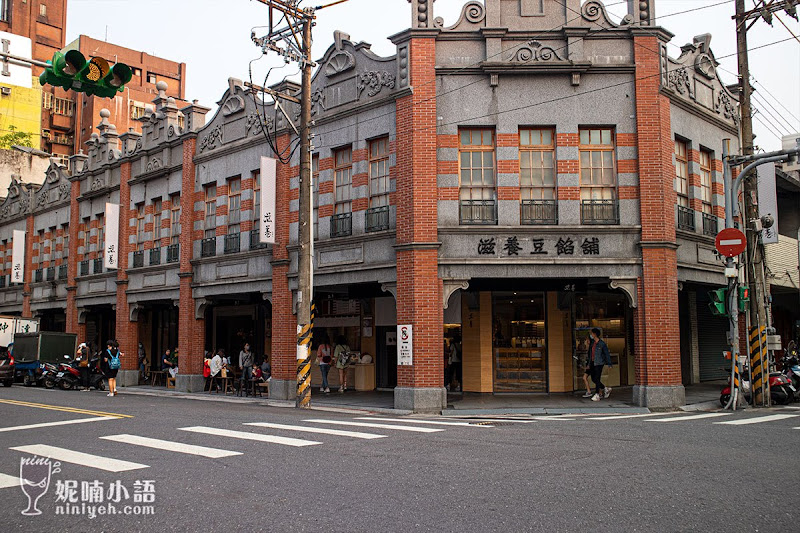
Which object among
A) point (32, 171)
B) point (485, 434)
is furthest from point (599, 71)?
point (32, 171)

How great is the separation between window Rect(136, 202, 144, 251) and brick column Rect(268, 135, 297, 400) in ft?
31.0

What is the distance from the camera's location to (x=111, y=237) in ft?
95.0

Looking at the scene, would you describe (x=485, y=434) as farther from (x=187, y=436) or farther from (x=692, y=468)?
(x=187, y=436)

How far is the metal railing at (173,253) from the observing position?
26188mm

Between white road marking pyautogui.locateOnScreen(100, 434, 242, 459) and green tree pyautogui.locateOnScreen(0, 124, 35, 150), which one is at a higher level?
green tree pyautogui.locateOnScreen(0, 124, 35, 150)

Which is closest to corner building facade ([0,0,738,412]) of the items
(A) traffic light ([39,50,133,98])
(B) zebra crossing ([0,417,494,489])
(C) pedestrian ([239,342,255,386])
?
(C) pedestrian ([239,342,255,386])

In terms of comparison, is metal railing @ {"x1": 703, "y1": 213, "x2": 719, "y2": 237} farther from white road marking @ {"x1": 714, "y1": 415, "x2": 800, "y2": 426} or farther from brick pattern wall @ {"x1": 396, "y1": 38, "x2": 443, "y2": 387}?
brick pattern wall @ {"x1": 396, "y1": 38, "x2": 443, "y2": 387}

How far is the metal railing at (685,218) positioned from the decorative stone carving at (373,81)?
8451mm

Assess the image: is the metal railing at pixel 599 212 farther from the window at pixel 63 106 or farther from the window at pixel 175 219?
the window at pixel 63 106

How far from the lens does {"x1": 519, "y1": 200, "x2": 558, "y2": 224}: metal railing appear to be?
17.7 metres

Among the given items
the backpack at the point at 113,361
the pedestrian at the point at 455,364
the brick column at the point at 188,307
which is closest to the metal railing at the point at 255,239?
the brick column at the point at 188,307

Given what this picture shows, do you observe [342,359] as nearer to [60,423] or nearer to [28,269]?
[60,423]

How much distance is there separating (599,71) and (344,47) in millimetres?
7198

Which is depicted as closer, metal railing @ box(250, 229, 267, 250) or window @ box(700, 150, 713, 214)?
window @ box(700, 150, 713, 214)
